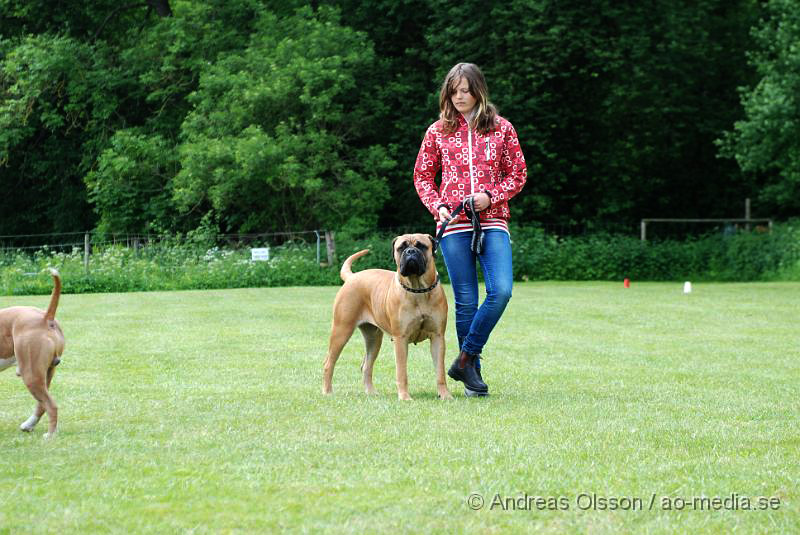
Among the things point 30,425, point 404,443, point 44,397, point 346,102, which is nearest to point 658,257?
point 346,102

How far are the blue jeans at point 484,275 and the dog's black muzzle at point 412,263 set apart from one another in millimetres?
413

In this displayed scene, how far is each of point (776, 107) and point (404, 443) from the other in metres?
25.0

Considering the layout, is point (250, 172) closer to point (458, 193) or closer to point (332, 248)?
point (332, 248)

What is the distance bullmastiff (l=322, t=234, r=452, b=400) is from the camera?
6500 mm

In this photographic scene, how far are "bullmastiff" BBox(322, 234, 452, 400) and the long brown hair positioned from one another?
32.2 inches

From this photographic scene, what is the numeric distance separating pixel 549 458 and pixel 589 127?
1127 inches

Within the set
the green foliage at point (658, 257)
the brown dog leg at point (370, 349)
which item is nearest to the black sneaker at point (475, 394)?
the brown dog leg at point (370, 349)

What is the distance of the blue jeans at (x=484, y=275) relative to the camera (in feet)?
22.0

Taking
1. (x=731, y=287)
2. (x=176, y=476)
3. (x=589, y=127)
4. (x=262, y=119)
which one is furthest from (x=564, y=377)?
(x=589, y=127)

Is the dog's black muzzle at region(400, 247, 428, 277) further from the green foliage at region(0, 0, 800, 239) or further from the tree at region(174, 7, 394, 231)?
the green foliage at region(0, 0, 800, 239)

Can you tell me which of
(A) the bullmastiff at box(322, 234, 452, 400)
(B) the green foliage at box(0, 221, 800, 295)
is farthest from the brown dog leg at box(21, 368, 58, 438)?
(B) the green foliage at box(0, 221, 800, 295)

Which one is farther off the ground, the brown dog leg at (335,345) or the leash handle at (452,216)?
the leash handle at (452,216)

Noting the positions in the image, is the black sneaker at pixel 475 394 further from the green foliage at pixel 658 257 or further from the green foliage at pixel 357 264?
the green foliage at pixel 658 257

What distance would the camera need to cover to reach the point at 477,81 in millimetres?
6777
